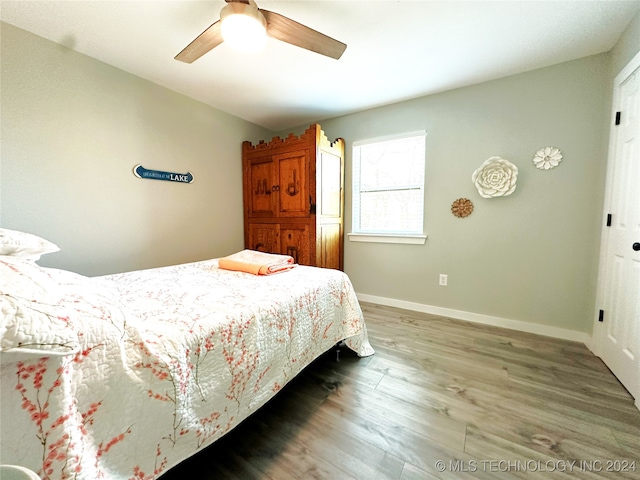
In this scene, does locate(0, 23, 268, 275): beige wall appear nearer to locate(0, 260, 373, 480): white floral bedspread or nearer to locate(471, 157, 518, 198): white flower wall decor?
locate(0, 260, 373, 480): white floral bedspread

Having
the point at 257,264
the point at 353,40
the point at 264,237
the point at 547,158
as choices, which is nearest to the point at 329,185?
the point at 264,237

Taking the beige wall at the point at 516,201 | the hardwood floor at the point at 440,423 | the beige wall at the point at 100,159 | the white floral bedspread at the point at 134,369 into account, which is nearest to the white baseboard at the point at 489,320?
the beige wall at the point at 516,201

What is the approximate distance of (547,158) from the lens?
2.20m

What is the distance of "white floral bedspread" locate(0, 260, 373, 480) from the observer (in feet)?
1.88

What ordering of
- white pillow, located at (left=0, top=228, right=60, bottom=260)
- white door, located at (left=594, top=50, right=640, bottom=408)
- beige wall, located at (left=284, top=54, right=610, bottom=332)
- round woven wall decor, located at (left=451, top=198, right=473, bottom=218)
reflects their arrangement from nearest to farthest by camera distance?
white pillow, located at (left=0, top=228, right=60, bottom=260) < white door, located at (left=594, top=50, right=640, bottom=408) < beige wall, located at (left=284, top=54, right=610, bottom=332) < round woven wall decor, located at (left=451, top=198, right=473, bottom=218)

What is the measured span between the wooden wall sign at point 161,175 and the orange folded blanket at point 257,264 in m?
1.23

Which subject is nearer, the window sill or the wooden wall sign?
the wooden wall sign

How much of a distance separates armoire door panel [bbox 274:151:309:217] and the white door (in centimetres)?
250

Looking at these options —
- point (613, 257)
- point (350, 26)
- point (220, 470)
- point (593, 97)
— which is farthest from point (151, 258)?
point (593, 97)

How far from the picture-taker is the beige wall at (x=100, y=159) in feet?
5.74

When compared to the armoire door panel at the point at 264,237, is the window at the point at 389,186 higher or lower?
higher

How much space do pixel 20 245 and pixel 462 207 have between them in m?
3.17

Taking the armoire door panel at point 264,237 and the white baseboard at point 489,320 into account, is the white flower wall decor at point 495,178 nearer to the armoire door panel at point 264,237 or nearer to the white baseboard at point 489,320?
the white baseboard at point 489,320

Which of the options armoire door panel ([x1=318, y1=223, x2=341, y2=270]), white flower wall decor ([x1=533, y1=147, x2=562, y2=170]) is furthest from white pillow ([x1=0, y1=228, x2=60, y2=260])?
white flower wall decor ([x1=533, y1=147, x2=562, y2=170])
